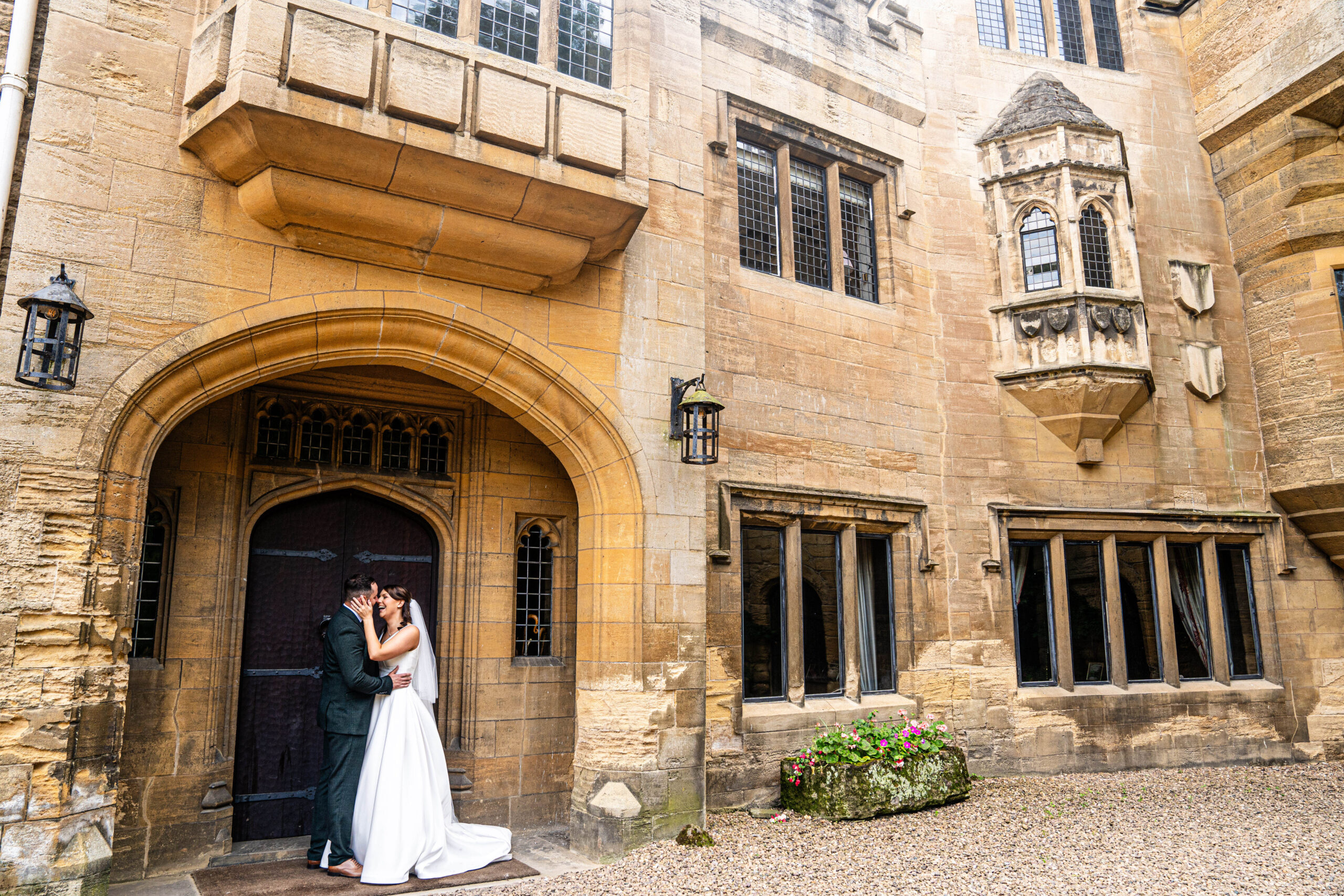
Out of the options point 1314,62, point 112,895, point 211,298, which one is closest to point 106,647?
point 112,895

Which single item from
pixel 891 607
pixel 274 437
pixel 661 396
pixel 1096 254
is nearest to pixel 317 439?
pixel 274 437

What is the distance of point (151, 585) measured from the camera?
5.86 metres

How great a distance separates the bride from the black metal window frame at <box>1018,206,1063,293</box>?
7.54 meters

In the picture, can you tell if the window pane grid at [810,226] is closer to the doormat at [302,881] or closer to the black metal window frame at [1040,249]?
the black metal window frame at [1040,249]

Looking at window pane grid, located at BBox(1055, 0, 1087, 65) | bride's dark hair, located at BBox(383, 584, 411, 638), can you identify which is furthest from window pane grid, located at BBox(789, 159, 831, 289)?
bride's dark hair, located at BBox(383, 584, 411, 638)

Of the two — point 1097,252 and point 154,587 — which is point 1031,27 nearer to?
point 1097,252

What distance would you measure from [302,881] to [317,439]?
10.0 ft

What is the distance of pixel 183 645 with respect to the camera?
5.84 meters

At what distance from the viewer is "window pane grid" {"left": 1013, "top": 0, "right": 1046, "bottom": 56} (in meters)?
10.9

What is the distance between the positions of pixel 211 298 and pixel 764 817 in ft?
18.4

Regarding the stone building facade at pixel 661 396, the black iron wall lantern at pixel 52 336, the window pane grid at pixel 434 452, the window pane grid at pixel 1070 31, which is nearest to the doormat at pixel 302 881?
the stone building facade at pixel 661 396

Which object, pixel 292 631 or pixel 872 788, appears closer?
pixel 292 631

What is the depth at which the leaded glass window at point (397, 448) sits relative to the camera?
22.8ft

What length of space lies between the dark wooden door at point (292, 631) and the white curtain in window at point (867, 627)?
13.5 feet
